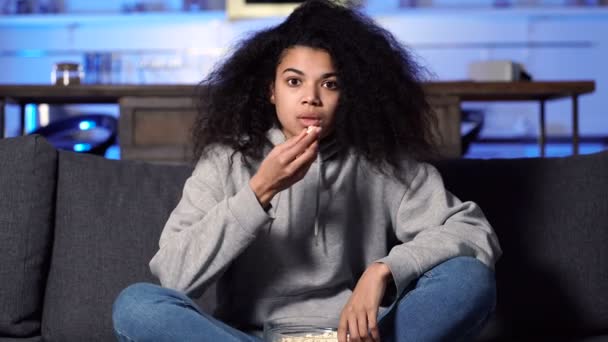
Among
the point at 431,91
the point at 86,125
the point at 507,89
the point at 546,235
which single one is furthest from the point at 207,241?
the point at 86,125

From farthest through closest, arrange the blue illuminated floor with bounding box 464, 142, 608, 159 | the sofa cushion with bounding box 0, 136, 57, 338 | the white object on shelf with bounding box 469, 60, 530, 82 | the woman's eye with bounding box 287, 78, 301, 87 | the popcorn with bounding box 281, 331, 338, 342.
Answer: the blue illuminated floor with bounding box 464, 142, 608, 159 → the white object on shelf with bounding box 469, 60, 530, 82 → the sofa cushion with bounding box 0, 136, 57, 338 → the woman's eye with bounding box 287, 78, 301, 87 → the popcorn with bounding box 281, 331, 338, 342

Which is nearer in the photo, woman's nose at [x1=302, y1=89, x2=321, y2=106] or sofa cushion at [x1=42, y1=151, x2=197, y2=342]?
woman's nose at [x1=302, y1=89, x2=321, y2=106]

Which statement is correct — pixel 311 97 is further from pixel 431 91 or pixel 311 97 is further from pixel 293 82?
pixel 431 91

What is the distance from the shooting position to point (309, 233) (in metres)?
1.52

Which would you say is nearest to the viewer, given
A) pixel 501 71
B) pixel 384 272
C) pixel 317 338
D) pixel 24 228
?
pixel 317 338

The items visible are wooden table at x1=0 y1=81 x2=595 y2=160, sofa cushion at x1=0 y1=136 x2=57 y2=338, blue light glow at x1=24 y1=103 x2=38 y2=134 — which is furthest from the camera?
blue light glow at x1=24 y1=103 x2=38 y2=134

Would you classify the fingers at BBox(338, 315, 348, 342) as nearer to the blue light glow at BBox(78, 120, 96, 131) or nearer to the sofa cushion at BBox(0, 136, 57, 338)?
the sofa cushion at BBox(0, 136, 57, 338)

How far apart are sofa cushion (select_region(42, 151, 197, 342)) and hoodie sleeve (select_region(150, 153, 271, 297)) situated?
240mm

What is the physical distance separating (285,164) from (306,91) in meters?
0.20

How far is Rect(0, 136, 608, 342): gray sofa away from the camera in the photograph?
1610mm

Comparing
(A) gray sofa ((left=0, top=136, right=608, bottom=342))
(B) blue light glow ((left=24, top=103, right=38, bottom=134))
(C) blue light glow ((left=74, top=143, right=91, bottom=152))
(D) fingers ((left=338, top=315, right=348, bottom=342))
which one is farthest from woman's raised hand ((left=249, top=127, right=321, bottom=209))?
(B) blue light glow ((left=24, top=103, right=38, bottom=134))

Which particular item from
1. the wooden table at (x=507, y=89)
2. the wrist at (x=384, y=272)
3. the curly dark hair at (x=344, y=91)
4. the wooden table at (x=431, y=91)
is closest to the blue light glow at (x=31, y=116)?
the wooden table at (x=431, y=91)

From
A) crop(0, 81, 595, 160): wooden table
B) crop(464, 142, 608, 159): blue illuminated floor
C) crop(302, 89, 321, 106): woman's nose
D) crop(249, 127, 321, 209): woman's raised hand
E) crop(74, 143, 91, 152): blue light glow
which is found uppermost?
crop(302, 89, 321, 106): woman's nose

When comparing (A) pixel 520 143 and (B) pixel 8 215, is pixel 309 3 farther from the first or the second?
(A) pixel 520 143
